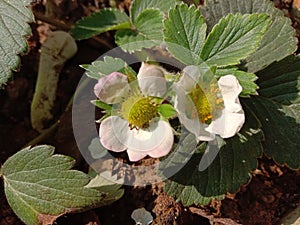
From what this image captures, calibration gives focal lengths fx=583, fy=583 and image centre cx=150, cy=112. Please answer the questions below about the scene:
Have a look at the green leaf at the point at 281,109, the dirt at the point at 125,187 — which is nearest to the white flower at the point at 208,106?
the green leaf at the point at 281,109

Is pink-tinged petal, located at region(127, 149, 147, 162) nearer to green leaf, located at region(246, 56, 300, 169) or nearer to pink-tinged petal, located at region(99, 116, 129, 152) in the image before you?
pink-tinged petal, located at region(99, 116, 129, 152)

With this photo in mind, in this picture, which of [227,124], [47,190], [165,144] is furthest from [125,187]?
[227,124]

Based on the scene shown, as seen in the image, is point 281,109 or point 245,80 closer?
point 245,80

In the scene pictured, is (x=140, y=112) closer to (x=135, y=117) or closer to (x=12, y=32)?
(x=135, y=117)

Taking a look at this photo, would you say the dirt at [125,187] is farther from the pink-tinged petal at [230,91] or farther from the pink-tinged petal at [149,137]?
the pink-tinged petal at [230,91]

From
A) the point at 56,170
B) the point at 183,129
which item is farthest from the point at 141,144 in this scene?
the point at 56,170
